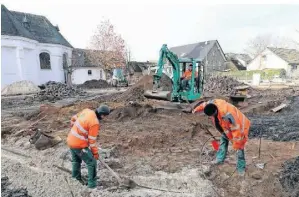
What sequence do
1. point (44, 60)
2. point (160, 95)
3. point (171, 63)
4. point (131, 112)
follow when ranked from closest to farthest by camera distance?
point (131, 112) < point (160, 95) < point (171, 63) < point (44, 60)

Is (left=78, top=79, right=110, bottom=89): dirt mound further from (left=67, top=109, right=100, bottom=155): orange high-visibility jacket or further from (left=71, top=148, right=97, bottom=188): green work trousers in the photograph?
(left=67, top=109, right=100, bottom=155): orange high-visibility jacket

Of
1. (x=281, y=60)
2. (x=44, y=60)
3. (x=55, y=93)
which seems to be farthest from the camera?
(x=281, y=60)

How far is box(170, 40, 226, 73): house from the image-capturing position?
37528 millimetres

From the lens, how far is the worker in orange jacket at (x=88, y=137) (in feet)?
12.6

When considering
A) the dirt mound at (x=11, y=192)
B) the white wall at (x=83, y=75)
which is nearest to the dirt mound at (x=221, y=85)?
the dirt mound at (x=11, y=192)

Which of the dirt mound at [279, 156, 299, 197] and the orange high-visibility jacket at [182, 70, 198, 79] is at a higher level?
the orange high-visibility jacket at [182, 70, 198, 79]

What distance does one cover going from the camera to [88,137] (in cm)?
387

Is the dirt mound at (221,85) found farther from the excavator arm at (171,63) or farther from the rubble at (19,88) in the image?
Result: the rubble at (19,88)

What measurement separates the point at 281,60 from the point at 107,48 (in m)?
27.3

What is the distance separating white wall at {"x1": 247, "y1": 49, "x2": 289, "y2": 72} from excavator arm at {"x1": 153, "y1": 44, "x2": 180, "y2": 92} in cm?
3391

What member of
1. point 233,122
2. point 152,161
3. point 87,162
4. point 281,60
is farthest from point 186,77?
point 281,60

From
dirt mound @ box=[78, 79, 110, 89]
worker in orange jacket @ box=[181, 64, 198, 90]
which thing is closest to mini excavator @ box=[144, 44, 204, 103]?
worker in orange jacket @ box=[181, 64, 198, 90]

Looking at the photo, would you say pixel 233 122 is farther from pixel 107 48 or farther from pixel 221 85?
pixel 107 48

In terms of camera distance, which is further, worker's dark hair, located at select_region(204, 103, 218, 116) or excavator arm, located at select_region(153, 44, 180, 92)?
excavator arm, located at select_region(153, 44, 180, 92)
